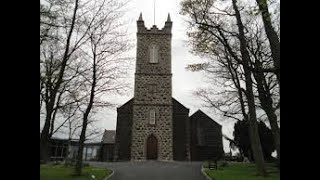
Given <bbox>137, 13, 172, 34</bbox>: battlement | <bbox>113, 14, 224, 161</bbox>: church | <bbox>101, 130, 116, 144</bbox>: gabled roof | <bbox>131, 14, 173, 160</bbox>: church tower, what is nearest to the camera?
<bbox>131, 14, 173, 160</bbox>: church tower

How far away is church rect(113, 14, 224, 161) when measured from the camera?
36.7 m

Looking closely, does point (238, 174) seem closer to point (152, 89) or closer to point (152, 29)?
point (152, 89)

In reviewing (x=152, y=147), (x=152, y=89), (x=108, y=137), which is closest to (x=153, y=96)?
(x=152, y=89)

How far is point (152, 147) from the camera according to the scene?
1446 inches

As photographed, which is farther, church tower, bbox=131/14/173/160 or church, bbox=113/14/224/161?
church, bbox=113/14/224/161

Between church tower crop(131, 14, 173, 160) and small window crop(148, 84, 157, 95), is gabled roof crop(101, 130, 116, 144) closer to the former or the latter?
church tower crop(131, 14, 173, 160)

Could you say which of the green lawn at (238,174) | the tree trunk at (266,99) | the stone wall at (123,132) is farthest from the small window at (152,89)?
the tree trunk at (266,99)

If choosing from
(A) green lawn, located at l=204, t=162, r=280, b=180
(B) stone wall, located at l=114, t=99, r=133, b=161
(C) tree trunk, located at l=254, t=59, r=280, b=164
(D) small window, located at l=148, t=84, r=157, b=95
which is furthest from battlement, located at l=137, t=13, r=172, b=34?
(C) tree trunk, located at l=254, t=59, r=280, b=164

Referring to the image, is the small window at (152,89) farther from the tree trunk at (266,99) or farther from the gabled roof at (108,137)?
the tree trunk at (266,99)

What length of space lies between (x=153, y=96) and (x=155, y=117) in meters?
2.10

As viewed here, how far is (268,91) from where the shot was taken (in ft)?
61.0

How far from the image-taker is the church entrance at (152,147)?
36.6 m

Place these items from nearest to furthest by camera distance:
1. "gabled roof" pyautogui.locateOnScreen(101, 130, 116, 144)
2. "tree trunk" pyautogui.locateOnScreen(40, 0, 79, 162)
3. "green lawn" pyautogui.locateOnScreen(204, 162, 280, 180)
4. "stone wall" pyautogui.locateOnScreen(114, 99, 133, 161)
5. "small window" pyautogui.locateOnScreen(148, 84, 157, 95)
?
1. "tree trunk" pyautogui.locateOnScreen(40, 0, 79, 162)
2. "green lawn" pyautogui.locateOnScreen(204, 162, 280, 180)
3. "stone wall" pyautogui.locateOnScreen(114, 99, 133, 161)
4. "small window" pyautogui.locateOnScreen(148, 84, 157, 95)
5. "gabled roof" pyautogui.locateOnScreen(101, 130, 116, 144)
